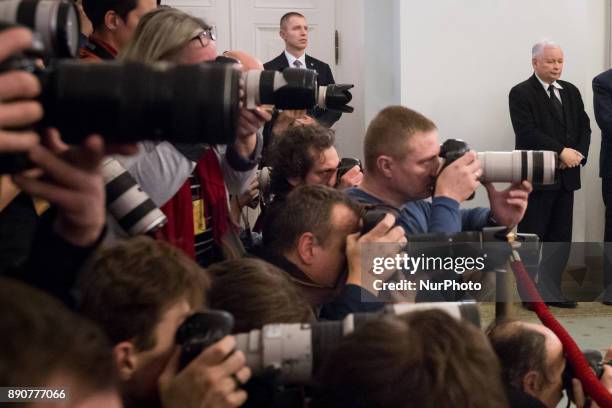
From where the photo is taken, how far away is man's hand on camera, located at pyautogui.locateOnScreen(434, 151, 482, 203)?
2.11 metres

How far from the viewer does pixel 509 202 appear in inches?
89.6

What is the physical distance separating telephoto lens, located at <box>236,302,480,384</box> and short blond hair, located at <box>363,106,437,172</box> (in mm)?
1257

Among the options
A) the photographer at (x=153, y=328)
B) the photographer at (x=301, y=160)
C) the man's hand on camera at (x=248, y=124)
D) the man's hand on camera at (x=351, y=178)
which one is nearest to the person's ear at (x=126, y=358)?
the photographer at (x=153, y=328)

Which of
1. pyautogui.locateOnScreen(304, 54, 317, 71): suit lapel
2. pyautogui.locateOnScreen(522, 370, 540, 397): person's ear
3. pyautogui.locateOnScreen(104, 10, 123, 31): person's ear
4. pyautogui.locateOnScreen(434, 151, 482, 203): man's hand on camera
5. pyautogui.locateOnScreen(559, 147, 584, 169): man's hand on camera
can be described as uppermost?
pyautogui.locateOnScreen(104, 10, 123, 31): person's ear

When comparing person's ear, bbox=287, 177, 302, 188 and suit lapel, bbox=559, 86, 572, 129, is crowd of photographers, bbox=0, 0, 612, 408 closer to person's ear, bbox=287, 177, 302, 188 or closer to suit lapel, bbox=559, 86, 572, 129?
person's ear, bbox=287, 177, 302, 188

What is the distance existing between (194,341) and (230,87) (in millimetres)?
341

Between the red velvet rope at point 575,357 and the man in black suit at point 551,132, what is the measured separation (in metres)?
3.05

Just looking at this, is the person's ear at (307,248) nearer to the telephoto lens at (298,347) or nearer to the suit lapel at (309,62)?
the telephoto lens at (298,347)

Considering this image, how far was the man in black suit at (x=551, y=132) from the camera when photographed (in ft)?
16.4

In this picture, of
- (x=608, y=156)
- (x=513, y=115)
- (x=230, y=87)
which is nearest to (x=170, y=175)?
(x=230, y=87)

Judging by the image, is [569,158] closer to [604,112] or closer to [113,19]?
[604,112]

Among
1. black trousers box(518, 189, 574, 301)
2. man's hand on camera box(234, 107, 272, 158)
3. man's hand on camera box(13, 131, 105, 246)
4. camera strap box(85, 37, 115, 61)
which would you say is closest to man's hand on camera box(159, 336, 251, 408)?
man's hand on camera box(13, 131, 105, 246)

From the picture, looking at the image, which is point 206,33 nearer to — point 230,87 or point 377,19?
point 230,87

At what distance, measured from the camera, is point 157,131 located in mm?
899
